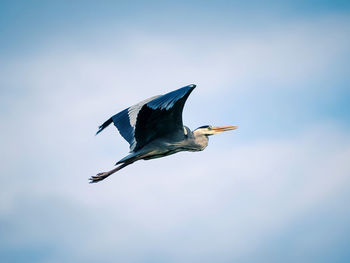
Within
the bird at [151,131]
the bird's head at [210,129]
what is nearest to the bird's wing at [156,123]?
the bird at [151,131]

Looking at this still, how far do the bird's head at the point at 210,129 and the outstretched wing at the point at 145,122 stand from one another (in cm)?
138

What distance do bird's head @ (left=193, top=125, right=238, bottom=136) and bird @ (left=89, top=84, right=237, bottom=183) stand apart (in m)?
0.54

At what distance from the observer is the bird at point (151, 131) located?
8695 mm

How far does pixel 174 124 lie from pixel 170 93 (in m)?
1.58

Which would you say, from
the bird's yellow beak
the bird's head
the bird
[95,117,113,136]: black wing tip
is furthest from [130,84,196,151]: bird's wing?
the bird's yellow beak

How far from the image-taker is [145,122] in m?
8.98

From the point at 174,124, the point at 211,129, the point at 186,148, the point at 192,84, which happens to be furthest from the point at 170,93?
the point at 211,129

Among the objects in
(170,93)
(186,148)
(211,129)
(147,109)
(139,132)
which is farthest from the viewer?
(211,129)

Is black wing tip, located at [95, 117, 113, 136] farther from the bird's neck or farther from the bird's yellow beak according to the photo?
the bird's yellow beak

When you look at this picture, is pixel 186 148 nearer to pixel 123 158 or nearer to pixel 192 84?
pixel 123 158

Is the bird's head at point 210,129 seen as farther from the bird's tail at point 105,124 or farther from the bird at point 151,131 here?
the bird's tail at point 105,124

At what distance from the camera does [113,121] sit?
29.5 ft

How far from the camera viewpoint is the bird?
342 inches

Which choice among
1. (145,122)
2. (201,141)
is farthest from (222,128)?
(145,122)
